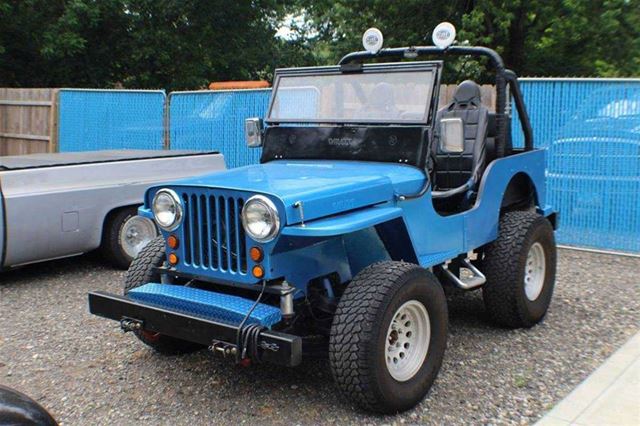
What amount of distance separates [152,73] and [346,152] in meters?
15.4

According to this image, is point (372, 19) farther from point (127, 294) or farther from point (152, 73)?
point (127, 294)

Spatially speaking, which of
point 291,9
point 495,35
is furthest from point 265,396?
point 291,9

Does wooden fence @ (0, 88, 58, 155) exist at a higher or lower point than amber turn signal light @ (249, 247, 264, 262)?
higher

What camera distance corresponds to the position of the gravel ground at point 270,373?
3992 millimetres

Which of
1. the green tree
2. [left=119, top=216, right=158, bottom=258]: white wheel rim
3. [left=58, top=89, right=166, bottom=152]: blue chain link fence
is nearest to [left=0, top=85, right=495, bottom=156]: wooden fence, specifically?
[left=58, top=89, right=166, bottom=152]: blue chain link fence

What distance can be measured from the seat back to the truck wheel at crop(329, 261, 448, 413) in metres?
1.67

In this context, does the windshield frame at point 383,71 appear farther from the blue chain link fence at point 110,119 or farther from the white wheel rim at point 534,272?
the blue chain link fence at point 110,119

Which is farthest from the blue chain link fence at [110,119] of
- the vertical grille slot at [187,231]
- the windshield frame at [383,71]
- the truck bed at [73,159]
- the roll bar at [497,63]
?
the vertical grille slot at [187,231]

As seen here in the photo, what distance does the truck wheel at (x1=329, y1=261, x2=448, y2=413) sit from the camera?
3.65m

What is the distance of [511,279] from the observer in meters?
5.10

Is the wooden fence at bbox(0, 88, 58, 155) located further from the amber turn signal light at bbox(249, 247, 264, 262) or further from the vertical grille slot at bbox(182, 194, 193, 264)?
the amber turn signal light at bbox(249, 247, 264, 262)

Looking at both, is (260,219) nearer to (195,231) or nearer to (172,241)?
(195,231)

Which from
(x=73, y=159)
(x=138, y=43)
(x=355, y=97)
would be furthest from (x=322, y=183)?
(x=138, y=43)

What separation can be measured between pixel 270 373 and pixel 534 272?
237 cm
